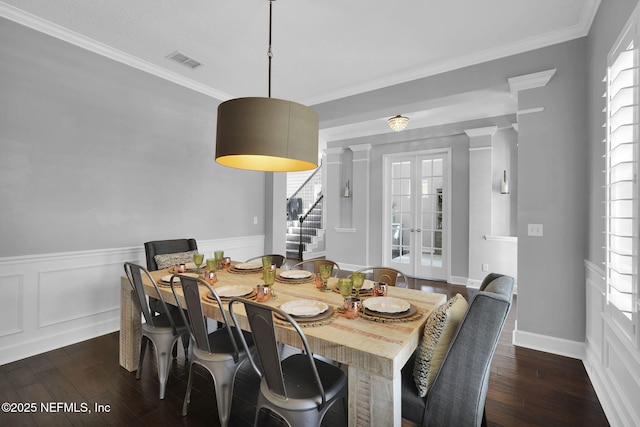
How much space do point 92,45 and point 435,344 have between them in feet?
12.2

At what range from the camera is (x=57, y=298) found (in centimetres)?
271

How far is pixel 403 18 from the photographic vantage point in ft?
8.00

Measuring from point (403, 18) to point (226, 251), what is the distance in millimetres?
3310

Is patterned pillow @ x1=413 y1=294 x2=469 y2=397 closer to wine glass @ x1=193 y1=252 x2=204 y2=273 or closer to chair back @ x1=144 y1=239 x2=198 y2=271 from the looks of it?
wine glass @ x1=193 y1=252 x2=204 y2=273

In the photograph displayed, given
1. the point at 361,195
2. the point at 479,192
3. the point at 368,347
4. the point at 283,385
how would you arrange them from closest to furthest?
the point at 368,347 → the point at 283,385 → the point at 479,192 → the point at 361,195

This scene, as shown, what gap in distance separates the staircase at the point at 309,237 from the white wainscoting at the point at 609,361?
223 inches

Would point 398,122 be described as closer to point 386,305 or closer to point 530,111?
point 530,111

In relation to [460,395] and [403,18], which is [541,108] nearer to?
[403,18]

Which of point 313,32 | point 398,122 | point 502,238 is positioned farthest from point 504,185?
point 313,32

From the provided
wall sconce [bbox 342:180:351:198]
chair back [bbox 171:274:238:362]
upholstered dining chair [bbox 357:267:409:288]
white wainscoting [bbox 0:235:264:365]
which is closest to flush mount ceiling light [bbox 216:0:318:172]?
chair back [bbox 171:274:238:362]

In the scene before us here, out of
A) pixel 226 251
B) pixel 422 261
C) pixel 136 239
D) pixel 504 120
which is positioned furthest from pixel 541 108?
pixel 136 239

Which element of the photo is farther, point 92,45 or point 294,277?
point 92,45

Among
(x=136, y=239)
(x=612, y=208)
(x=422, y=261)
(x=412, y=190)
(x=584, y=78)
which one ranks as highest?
(x=584, y=78)

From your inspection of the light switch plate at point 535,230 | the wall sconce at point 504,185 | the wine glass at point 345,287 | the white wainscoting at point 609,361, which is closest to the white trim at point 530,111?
the light switch plate at point 535,230
